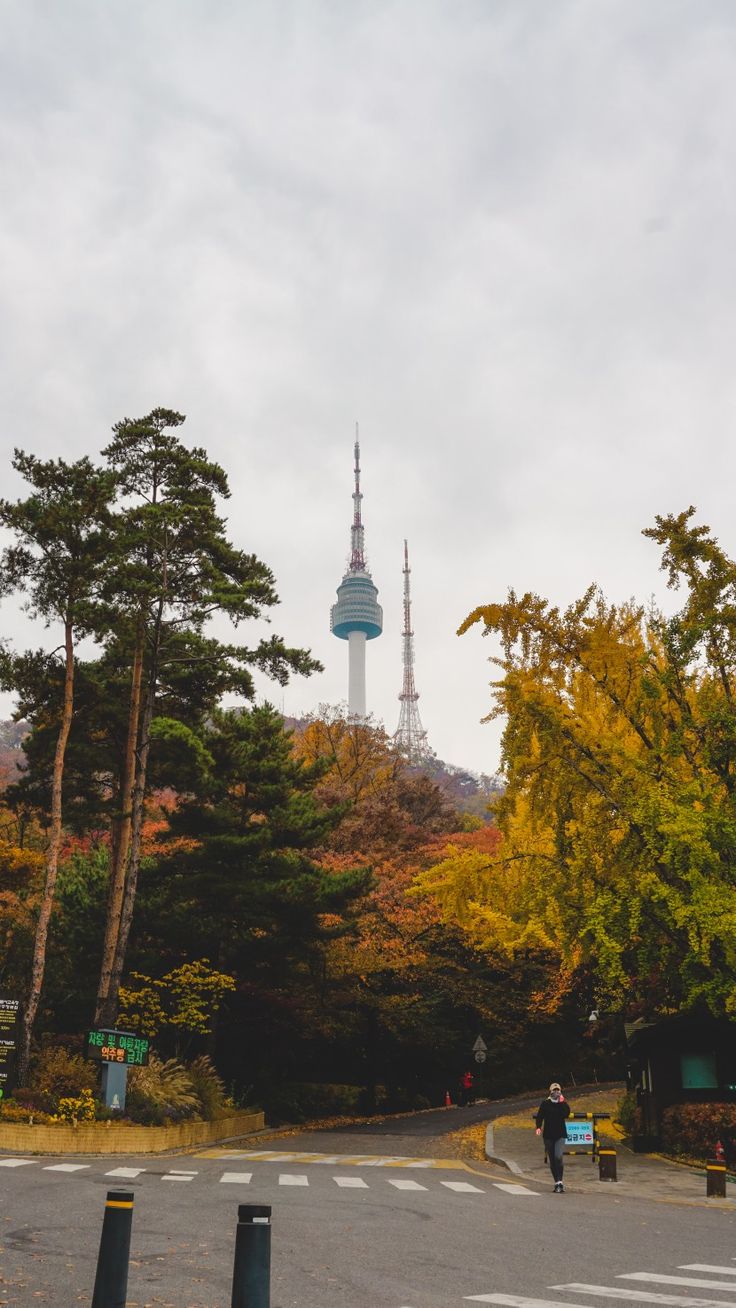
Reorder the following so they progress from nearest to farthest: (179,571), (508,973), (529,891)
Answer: (529,891) < (179,571) < (508,973)

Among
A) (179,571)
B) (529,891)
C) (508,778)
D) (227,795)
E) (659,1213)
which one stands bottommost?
(659,1213)

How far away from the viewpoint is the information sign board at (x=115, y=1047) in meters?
21.3

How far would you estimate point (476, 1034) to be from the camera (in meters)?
43.1

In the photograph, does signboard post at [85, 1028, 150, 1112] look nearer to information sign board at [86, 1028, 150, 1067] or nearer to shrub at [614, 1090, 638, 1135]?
information sign board at [86, 1028, 150, 1067]

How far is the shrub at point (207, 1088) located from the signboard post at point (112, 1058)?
10.8ft

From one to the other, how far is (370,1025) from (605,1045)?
49.3 feet

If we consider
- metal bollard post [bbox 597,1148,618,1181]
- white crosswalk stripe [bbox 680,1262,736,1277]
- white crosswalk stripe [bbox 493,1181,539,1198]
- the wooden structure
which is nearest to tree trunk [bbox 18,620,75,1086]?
white crosswalk stripe [bbox 493,1181,539,1198]

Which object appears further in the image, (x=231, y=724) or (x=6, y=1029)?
(x=231, y=724)

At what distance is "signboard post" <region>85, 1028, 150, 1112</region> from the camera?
21234 millimetres

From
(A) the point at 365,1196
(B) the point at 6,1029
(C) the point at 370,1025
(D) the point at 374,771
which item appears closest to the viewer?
(A) the point at 365,1196

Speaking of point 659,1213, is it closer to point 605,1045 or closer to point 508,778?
point 508,778

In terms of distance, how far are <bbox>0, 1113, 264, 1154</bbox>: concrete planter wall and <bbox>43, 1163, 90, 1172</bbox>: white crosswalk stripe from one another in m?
2.12

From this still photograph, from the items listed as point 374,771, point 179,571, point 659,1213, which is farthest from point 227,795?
point 374,771

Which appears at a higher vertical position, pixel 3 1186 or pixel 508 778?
pixel 508 778
